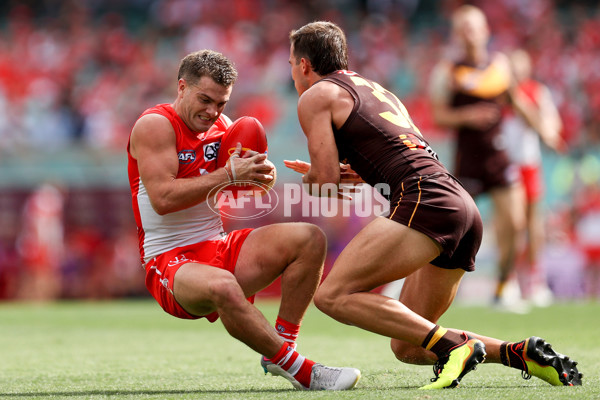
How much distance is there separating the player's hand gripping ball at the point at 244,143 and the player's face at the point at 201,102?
13 centimetres

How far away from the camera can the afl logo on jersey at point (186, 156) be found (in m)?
4.70

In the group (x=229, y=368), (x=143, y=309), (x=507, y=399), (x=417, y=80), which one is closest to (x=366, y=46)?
(x=417, y=80)

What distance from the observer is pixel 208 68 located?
464 centimetres

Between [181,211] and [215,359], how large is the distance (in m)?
1.44

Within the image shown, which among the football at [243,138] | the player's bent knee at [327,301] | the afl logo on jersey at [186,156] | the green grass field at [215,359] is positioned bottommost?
the green grass field at [215,359]

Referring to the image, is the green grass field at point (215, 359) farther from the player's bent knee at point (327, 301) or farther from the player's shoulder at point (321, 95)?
the player's shoulder at point (321, 95)

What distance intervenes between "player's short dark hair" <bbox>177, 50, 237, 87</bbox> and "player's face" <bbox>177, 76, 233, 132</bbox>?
0.03 metres

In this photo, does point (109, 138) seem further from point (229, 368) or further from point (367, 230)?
point (367, 230)

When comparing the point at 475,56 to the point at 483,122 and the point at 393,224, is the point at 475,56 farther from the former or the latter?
the point at 393,224

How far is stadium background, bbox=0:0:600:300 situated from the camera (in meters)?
13.4

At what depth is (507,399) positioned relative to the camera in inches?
147

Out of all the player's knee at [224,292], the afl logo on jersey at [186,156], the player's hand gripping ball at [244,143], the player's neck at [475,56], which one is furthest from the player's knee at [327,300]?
the player's neck at [475,56]

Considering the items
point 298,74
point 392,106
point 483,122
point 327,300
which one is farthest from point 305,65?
point 483,122

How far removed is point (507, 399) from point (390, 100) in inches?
64.3
